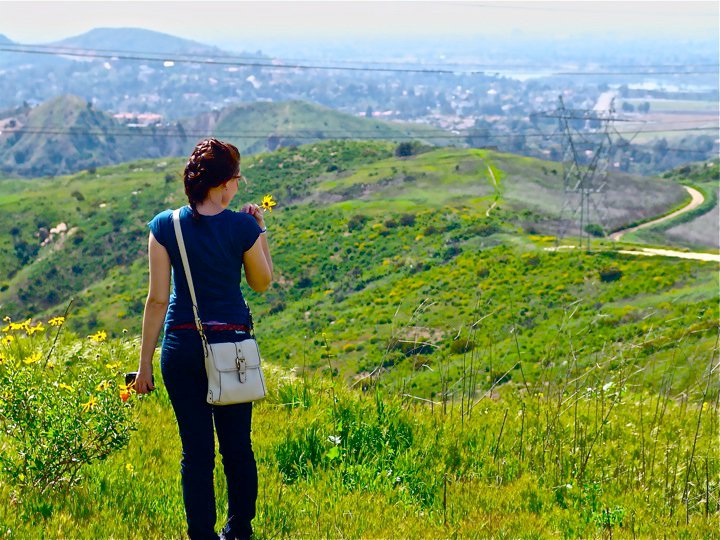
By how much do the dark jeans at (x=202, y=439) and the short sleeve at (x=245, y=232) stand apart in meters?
0.43

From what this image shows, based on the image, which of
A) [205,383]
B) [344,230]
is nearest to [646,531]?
[205,383]

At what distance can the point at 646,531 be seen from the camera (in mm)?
4062

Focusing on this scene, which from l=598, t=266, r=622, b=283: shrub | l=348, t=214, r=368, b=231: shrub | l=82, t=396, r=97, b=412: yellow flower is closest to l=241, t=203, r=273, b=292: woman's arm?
l=82, t=396, r=97, b=412: yellow flower

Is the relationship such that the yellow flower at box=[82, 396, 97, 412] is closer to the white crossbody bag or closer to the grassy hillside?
the white crossbody bag

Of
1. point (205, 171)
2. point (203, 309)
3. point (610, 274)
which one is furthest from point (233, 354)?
point (610, 274)

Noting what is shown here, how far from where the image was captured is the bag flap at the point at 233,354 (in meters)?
3.45

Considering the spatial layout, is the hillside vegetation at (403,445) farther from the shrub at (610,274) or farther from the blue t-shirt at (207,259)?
the shrub at (610,274)

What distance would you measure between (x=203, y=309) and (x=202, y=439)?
2.16 feet

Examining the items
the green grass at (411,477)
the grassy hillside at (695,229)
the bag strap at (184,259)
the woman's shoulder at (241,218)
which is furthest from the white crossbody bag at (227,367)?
the grassy hillside at (695,229)

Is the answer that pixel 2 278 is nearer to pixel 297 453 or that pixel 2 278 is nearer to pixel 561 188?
pixel 561 188

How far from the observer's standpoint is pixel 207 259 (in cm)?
352

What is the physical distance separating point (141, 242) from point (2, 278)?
21.5 metres

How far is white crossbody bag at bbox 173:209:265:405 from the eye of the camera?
3453mm

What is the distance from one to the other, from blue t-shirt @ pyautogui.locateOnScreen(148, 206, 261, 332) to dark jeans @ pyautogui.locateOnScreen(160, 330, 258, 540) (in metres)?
0.10
